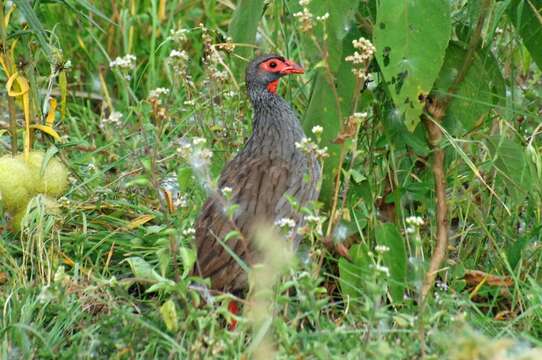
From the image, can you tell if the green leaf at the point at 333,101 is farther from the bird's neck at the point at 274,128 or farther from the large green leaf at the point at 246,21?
the bird's neck at the point at 274,128

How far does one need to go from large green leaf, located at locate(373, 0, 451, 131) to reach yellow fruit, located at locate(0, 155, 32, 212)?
1609mm

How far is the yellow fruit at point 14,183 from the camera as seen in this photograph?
4840 millimetres

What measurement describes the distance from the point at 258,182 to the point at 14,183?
97cm

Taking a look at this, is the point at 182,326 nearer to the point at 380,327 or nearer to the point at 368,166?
the point at 380,327

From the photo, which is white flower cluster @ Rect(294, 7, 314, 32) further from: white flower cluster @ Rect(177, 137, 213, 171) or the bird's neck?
the bird's neck

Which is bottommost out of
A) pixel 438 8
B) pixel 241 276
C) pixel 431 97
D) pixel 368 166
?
pixel 241 276

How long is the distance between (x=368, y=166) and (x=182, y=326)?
1.27 metres

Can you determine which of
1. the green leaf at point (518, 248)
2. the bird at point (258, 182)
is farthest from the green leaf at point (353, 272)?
the green leaf at point (518, 248)

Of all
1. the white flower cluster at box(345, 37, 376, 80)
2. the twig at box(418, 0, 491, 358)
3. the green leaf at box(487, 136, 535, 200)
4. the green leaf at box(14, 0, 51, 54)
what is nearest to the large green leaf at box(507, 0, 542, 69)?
the twig at box(418, 0, 491, 358)

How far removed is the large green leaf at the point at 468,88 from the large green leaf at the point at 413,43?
286 mm

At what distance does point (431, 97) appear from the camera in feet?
14.2

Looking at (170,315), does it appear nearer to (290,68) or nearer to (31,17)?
(31,17)

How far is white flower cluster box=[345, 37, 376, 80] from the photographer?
3979 mm

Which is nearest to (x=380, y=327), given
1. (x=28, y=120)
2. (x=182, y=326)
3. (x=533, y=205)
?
(x=182, y=326)
